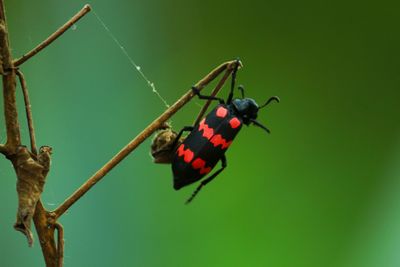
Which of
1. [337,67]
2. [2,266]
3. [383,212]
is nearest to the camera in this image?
[2,266]

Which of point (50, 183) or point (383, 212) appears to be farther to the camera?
point (383, 212)

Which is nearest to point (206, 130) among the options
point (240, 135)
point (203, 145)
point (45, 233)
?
point (203, 145)

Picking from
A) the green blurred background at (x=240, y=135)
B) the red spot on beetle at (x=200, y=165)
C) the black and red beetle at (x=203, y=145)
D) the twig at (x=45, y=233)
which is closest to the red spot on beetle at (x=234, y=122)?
the black and red beetle at (x=203, y=145)

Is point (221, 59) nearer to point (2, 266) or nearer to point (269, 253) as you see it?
point (269, 253)

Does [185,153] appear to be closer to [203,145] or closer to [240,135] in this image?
[203,145]

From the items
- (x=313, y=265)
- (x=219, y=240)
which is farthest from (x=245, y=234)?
(x=313, y=265)
